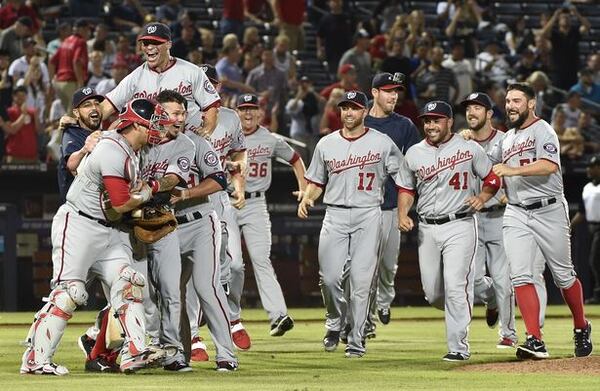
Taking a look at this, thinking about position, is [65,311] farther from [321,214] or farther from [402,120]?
[321,214]

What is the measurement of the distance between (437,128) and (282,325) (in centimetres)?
315

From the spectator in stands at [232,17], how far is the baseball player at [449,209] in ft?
40.4

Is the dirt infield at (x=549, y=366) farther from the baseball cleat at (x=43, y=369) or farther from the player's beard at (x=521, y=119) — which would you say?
the baseball cleat at (x=43, y=369)

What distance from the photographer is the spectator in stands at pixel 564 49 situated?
26.1m

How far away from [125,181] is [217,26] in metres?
15.9

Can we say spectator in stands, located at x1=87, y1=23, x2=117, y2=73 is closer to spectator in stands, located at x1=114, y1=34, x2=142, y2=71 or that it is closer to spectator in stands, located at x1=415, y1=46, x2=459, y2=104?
spectator in stands, located at x1=114, y1=34, x2=142, y2=71

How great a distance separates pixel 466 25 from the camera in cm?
2730

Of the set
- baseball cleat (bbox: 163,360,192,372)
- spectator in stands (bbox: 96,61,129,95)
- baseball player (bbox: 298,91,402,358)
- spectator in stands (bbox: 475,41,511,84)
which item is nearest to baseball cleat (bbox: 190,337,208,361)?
baseball cleat (bbox: 163,360,192,372)

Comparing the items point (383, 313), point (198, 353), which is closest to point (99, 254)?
point (198, 353)

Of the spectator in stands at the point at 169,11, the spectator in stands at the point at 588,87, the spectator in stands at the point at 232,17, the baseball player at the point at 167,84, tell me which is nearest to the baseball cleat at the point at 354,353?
the baseball player at the point at 167,84

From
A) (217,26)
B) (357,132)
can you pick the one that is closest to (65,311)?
(357,132)

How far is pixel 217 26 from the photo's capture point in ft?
85.2

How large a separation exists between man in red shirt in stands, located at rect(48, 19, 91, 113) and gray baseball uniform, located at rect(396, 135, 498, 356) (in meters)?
9.66

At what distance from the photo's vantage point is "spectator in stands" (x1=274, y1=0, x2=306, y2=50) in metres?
25.3
